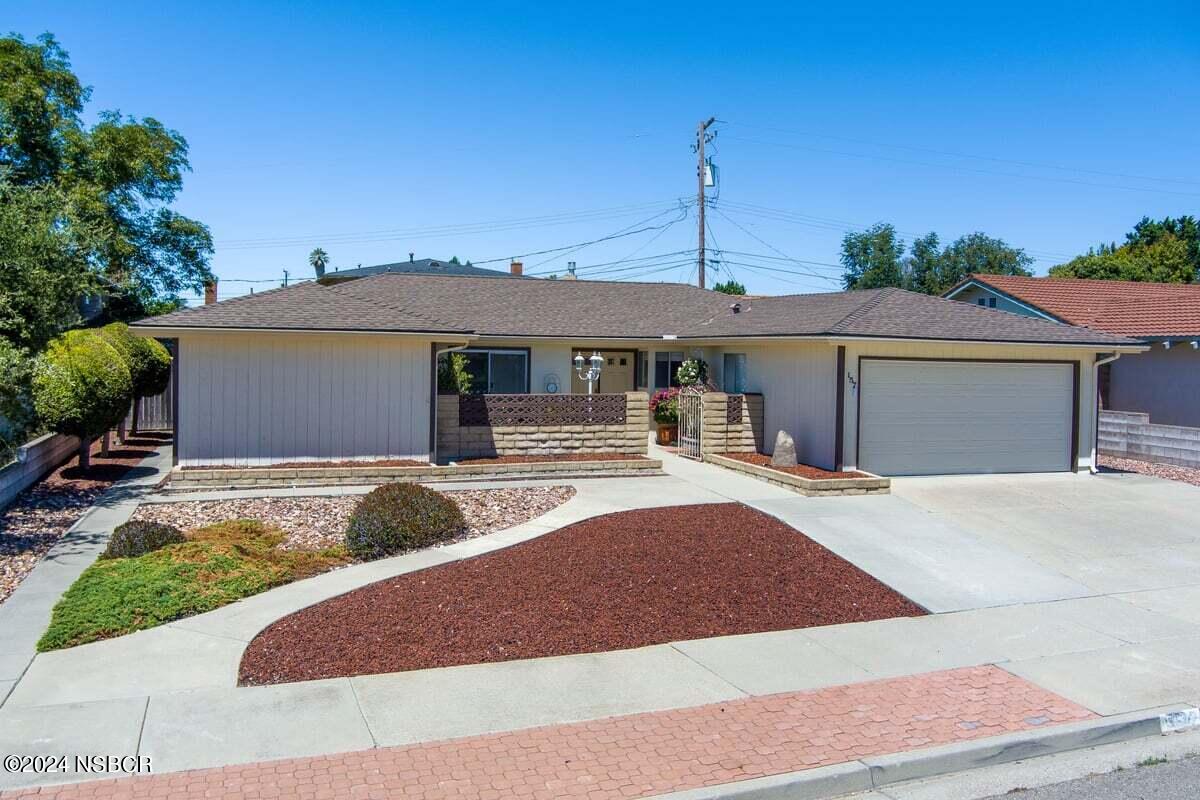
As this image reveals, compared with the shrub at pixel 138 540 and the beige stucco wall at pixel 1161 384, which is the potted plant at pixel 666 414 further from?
the beige stucco wall at pixel 1161 384

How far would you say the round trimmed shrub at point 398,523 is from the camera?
417 inches

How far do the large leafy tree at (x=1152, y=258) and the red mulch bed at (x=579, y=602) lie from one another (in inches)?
1710

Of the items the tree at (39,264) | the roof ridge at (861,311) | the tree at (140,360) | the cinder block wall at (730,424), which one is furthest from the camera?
the cinder block wall at (730,424)

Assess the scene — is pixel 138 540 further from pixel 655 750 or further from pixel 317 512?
pixel 655 750

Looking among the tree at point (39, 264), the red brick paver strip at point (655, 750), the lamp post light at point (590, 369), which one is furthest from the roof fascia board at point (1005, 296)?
the tree at point (39, 264)

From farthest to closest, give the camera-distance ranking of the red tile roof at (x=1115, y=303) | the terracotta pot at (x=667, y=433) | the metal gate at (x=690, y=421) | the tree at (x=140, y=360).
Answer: the red tile roof at (x=1115, y=303), the terracotta pot at (x=667, y=433), the metal gate at (x=690, y=421), the tree at (x=140, y=360)

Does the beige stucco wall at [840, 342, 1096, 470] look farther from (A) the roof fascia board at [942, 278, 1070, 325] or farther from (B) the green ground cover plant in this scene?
(B) the green ground cover plant

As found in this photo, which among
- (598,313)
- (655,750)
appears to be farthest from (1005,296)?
(655,750)

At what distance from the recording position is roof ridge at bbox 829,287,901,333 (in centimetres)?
1680

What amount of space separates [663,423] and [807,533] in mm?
9677

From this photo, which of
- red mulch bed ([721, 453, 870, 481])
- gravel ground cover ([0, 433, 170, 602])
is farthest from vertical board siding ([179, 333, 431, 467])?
red mulch bed ([721, 453, 870, 481])

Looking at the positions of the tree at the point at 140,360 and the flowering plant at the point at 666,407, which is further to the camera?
the flowering plant at the point at 666,407

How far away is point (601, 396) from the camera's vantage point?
1833cm

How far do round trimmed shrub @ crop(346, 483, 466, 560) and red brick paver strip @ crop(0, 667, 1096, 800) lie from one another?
194 inches
